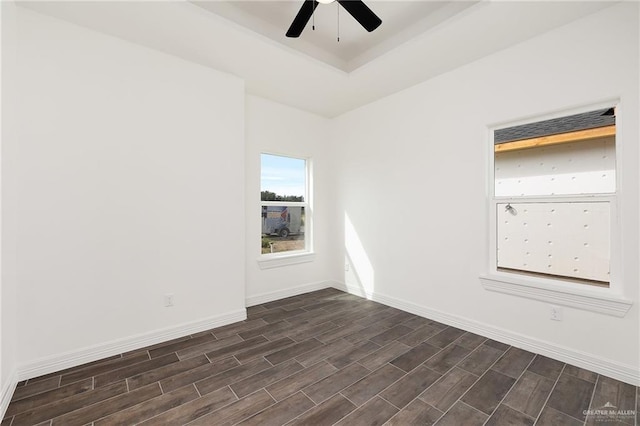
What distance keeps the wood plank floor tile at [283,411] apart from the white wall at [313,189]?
199 centimetres

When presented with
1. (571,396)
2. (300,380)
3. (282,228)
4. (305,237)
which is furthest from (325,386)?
(305,237)

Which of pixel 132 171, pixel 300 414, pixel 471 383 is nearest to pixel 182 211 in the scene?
pixel 132 171

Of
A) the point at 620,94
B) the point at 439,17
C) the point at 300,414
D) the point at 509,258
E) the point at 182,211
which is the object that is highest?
the point at 439,17

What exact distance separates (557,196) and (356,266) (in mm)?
2513

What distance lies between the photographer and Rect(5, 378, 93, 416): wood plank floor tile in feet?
5.96

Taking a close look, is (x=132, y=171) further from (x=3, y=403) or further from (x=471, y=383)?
(x=471, y=383)

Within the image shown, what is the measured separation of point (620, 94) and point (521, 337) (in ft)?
7.01

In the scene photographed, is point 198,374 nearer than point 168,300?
Yes

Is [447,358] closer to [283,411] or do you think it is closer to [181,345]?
[283,411]

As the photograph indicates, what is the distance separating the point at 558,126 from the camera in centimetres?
250

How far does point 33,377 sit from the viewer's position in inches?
84.5

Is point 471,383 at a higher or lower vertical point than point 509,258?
lower

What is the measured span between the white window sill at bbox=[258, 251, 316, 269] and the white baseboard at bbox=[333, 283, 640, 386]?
4.60ft

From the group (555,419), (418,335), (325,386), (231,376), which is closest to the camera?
(555,419)
